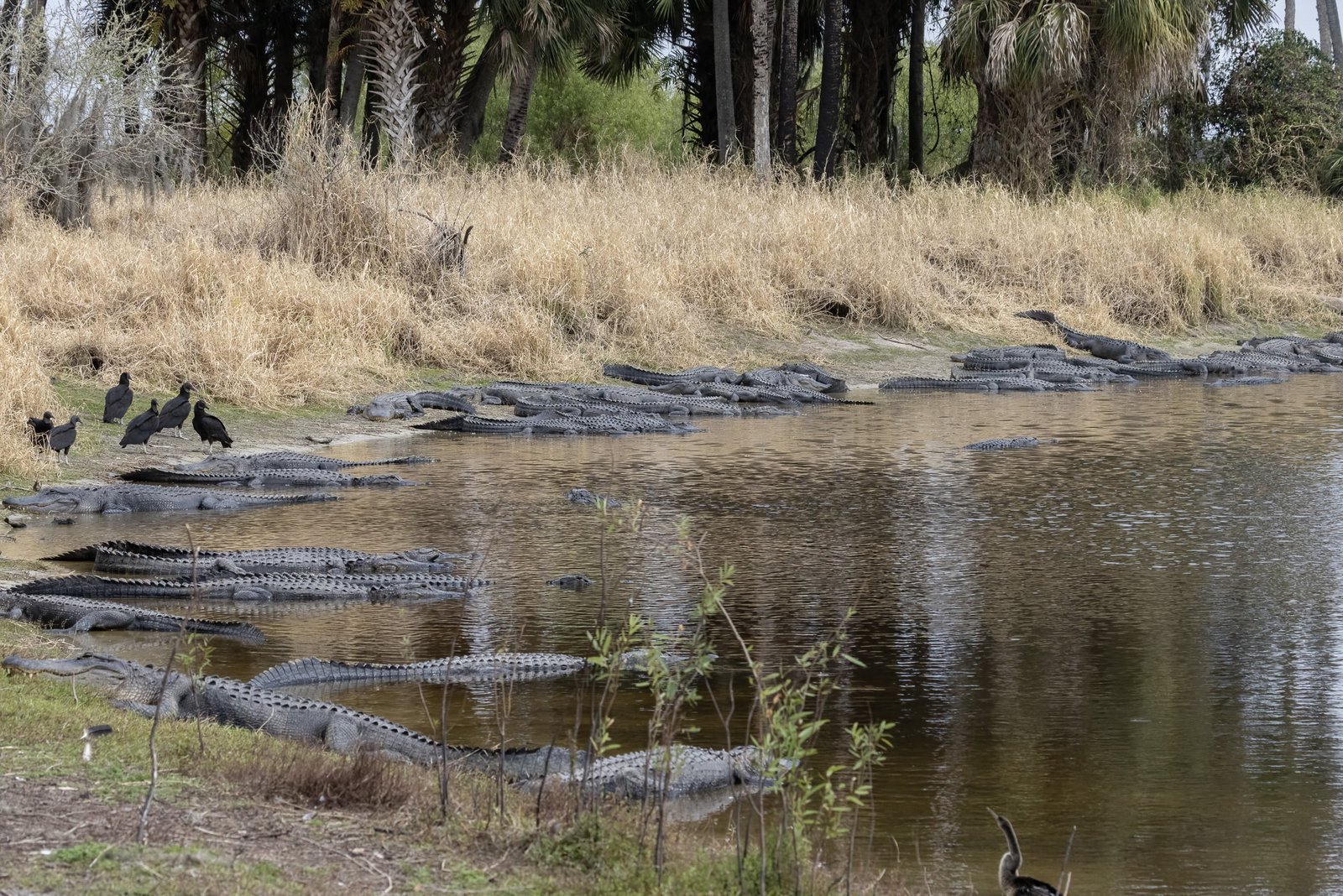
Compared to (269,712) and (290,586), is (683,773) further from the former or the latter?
(290,586)

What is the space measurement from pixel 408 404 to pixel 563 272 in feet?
11.2

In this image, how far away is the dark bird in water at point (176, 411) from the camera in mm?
10789

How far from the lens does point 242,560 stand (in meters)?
7.11

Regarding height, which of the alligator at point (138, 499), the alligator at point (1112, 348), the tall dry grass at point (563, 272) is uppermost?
the tall dry grass at point (563, 272)

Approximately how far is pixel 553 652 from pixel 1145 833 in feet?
8.08

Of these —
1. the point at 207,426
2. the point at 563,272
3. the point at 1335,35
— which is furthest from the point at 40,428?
the point at 1335,35

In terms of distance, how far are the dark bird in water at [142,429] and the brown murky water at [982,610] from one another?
5.13ft

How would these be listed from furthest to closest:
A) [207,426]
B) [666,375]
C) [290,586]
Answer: [666,375] → [207,426] → [290,586]

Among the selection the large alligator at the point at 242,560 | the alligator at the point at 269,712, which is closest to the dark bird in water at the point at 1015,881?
the alligator at the point at 269,712

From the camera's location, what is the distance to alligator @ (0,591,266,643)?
6.04 m

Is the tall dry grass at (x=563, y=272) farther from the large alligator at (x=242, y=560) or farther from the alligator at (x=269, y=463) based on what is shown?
the large alligator at (x=242, y=560)

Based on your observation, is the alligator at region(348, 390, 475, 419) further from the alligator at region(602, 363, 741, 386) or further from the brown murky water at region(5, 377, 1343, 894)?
the alligator at region(602, 363, 741, 386)

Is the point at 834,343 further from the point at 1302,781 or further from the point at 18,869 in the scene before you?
the point at 18,869

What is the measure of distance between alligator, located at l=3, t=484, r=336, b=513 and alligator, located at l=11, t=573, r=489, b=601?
1.76m
